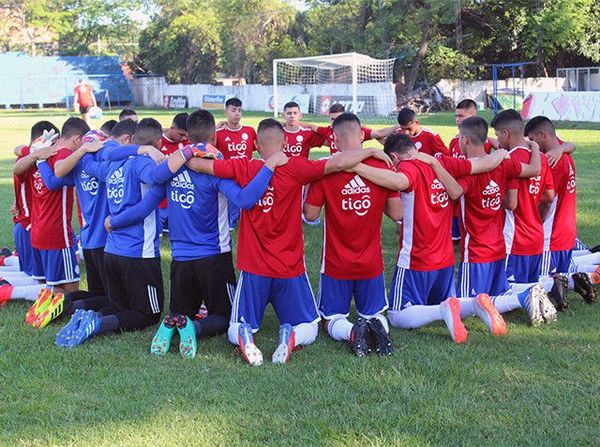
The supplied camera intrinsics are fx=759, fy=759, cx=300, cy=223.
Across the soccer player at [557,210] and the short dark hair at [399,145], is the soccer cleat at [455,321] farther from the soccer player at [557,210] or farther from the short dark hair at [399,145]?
the soccer player at [557,210]

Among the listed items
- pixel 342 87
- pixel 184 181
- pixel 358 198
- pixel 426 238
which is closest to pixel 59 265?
pixel 184 181

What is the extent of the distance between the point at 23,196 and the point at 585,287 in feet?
18.2

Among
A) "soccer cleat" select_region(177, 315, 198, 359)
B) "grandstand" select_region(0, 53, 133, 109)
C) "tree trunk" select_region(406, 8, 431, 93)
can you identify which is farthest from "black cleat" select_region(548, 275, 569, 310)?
"grandstand" select_region(0, 53, 133, 109)

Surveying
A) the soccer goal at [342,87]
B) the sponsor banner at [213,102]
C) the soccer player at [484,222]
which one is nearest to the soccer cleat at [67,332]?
the soccer player at [484,222]

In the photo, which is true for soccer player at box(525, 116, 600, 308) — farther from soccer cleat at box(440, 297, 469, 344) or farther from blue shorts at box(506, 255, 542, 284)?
soccer cleat at box(440, 297, 469, 344)

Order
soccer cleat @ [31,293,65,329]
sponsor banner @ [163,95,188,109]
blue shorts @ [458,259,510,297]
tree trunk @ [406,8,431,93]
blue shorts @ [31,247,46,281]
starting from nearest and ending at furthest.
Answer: soccer cleat @ [31,293,65,329], blue shorts @ [458,259,510,297], blue shorts @ [31,247,46,281], tree trunk @ [406,8,431,93], sponsor banner @ [163,95,188,109]

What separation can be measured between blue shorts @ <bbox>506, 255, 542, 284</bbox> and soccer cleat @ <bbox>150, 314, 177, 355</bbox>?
124 inches

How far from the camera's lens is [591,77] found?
157ft

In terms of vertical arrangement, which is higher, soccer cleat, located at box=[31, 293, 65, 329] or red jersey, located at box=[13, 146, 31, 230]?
red jersey, located at box=[13, 146, 31, 230]

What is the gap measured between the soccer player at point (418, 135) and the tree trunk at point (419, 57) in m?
42.8

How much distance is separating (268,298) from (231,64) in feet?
209

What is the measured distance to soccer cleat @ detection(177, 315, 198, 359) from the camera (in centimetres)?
560

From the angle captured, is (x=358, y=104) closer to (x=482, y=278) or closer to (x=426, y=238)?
(x=482, y=278)

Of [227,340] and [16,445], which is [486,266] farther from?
[16,445]
